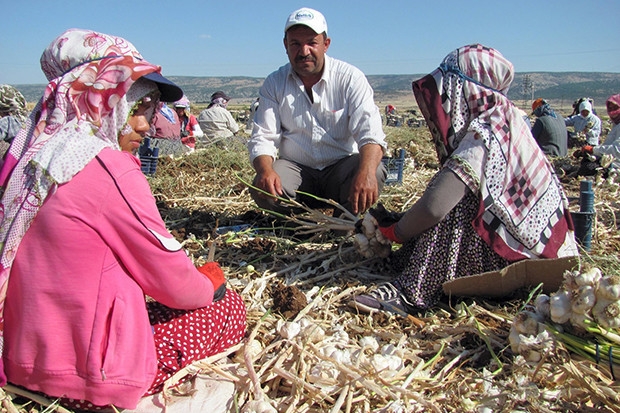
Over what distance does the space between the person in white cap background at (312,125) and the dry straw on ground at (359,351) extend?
0.42 metres

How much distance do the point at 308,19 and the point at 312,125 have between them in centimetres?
69

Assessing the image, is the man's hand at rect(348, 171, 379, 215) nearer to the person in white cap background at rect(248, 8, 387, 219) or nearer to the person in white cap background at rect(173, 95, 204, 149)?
the person in white cap background at rect(248, 8, 387, 219)

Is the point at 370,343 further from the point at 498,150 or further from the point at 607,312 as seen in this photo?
the point at 498,150

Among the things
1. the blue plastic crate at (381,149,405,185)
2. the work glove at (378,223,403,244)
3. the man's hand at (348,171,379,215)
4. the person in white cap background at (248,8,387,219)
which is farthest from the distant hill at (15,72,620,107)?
the work glove at (378,223,403,244)

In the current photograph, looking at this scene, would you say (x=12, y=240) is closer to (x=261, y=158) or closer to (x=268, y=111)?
(x=261, y=158)

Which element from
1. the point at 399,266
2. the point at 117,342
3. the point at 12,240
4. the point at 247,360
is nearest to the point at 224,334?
the point at 247,360

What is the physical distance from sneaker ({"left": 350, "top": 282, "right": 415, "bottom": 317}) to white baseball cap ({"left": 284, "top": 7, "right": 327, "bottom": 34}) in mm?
1779

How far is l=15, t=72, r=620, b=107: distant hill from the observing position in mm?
93312

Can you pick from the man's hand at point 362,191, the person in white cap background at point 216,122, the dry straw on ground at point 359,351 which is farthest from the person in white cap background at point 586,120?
the man's hand at point 362,191

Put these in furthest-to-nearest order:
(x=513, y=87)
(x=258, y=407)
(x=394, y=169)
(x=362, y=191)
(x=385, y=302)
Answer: (x=513, y=87) → (x=394, y=169) → (x=362, y=191) → (x=385, y=302) → (x=258, y=407)

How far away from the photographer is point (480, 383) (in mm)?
1944

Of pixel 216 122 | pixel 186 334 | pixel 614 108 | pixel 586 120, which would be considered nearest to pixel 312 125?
pixel 186 334

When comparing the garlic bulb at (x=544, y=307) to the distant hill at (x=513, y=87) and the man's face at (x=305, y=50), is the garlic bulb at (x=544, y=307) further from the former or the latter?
the distant hill at (x=513, y=87)

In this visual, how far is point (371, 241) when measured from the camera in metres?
2.92
